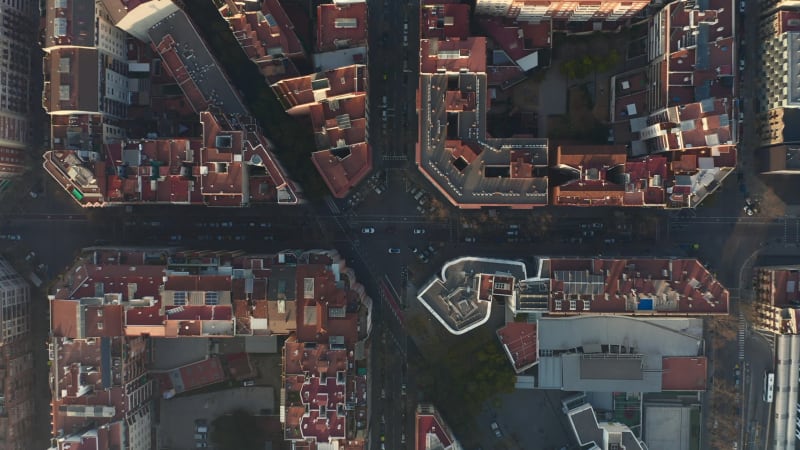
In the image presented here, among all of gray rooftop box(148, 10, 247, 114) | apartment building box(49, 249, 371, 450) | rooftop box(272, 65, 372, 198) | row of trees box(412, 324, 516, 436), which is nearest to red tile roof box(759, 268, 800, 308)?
row of trees box(412, 324, 516, 436)

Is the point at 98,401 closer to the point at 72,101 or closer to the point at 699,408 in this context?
the point at 72,101

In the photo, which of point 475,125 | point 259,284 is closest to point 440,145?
point 475,125

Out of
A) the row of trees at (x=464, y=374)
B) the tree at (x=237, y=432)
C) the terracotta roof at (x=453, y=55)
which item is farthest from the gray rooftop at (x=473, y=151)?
the tree at (x=237, y=432)

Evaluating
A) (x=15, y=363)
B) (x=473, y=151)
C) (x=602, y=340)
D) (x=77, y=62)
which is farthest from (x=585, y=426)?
(x=77, y=62)

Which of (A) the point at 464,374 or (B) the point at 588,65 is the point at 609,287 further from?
(B) the point at 588,65

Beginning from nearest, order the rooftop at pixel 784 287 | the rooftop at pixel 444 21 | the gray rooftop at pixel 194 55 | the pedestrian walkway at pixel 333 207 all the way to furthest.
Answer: the rooftop at pixel 444 21
the rooftop at pixel 784 287
the gray rooftop at pixel 194 55
the pedestrian walkway at pixel 333 207

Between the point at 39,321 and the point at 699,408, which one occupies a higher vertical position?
the point at 39,321

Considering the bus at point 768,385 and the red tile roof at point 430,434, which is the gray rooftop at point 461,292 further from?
the bus at point 768,385
